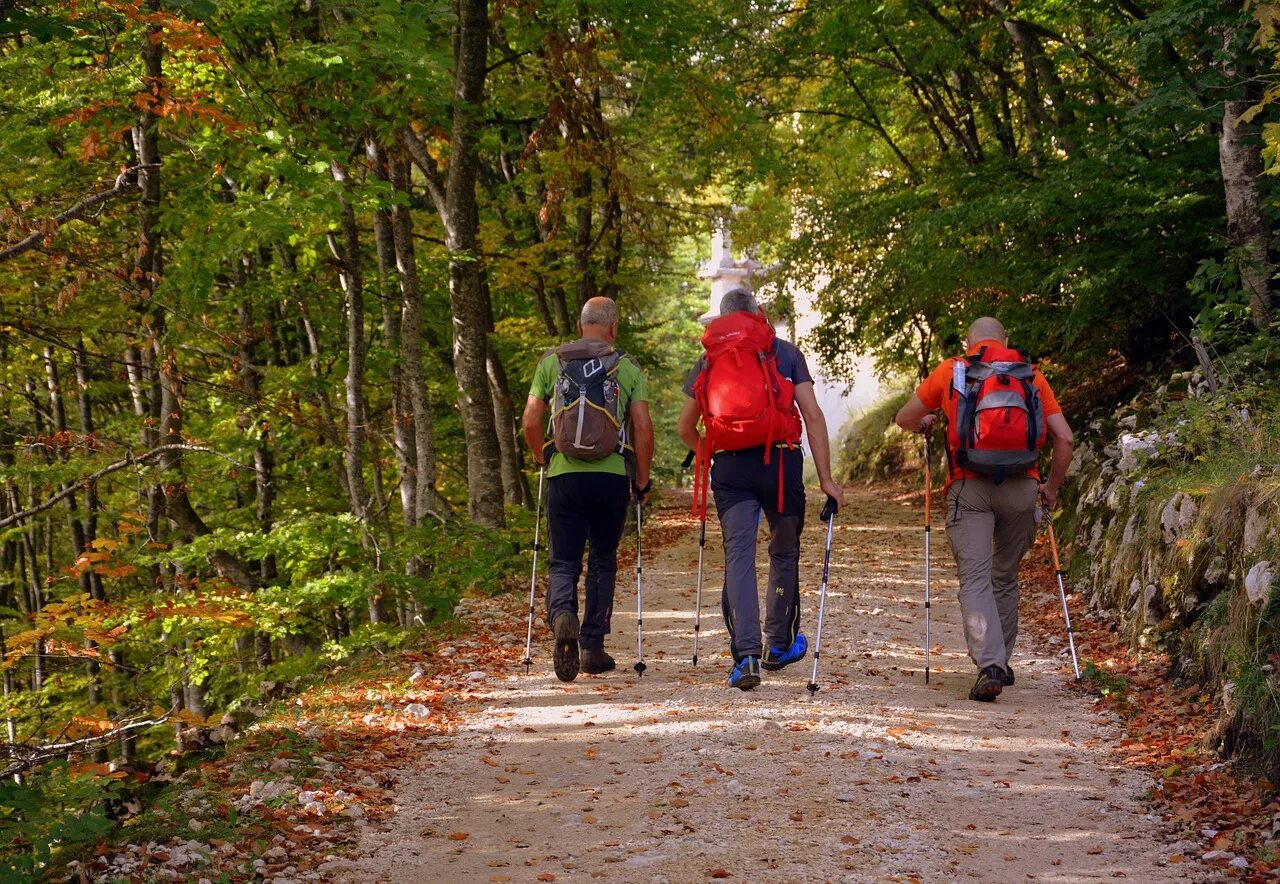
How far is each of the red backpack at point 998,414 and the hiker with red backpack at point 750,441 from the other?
0.88m

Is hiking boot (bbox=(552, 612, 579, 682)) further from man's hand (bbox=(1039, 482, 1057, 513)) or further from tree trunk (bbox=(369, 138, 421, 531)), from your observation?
tree trunk (bbox=(369, 138, 421, 531))

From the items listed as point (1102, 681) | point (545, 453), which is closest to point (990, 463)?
point (1102, 681)

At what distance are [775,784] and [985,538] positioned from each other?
262 cm

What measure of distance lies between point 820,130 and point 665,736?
16.0 m

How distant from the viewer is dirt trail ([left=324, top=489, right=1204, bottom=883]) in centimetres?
459

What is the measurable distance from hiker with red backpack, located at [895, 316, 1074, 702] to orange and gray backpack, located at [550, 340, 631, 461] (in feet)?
5.84

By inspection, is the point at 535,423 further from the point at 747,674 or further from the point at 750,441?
the point at 747,674

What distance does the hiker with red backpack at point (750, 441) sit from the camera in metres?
6.93

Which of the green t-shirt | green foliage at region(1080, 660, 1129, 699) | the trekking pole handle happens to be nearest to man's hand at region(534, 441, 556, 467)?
the green t-shirt

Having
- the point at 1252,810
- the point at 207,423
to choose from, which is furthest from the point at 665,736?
the point at 207,423

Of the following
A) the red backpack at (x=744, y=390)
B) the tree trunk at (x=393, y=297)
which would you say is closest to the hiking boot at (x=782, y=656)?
the red backpack at (x=744, y=390)

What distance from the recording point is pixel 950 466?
7406 millimetres

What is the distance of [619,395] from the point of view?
282 inches

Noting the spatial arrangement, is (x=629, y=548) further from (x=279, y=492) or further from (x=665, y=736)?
(x=665, y=736)
